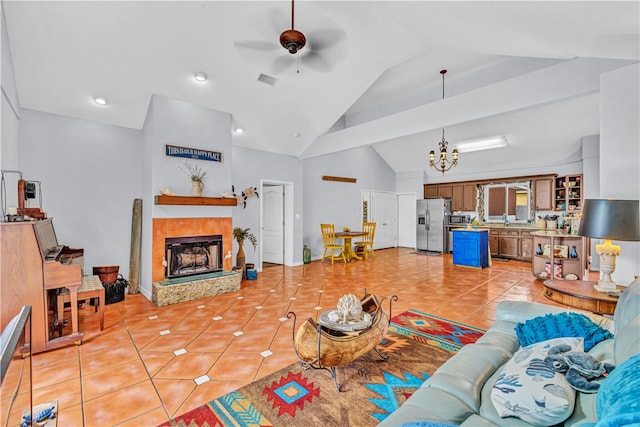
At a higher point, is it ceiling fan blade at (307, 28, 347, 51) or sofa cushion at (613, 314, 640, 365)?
ceiling fan blade at (307, 28, 347, 51)

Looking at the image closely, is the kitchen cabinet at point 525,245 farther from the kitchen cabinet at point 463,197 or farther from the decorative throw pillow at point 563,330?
the decorative throw pillow at point 563,330

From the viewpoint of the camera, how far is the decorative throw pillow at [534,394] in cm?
113

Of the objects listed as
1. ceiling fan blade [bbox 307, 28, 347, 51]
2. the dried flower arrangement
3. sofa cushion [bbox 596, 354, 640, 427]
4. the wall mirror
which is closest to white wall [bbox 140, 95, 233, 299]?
the dried flower arrangement

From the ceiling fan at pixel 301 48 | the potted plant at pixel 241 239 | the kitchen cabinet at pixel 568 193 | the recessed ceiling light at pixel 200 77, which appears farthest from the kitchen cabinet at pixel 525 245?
the recessed ceiling light at pixel 200 77

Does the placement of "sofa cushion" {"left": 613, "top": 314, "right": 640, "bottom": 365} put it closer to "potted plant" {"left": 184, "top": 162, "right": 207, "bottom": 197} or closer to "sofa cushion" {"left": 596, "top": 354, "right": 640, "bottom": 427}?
"sofa cushion" {"left": 596, "top": 354, "right": 640, "bottom": 427}

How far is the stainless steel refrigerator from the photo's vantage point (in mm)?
8727

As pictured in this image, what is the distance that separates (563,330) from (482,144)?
6540 mm

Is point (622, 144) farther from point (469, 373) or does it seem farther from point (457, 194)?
point (457, 194)

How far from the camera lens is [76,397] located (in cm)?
206

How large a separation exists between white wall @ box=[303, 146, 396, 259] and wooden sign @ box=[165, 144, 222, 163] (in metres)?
2.92

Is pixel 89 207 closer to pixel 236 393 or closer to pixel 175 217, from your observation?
pixel 175 217

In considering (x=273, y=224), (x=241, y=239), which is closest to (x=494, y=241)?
(x=273, y=224)

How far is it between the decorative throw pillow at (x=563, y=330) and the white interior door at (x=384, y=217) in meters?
7.30

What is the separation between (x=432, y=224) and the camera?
890cm
